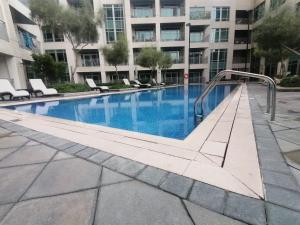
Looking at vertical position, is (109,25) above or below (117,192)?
above

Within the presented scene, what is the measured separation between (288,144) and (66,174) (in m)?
3.30

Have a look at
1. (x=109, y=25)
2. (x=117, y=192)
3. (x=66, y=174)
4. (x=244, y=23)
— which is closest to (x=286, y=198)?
(x=117, y=192)

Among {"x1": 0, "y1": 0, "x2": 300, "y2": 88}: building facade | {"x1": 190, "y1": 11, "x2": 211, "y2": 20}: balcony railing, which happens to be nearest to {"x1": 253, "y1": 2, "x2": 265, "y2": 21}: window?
{"x1": 0, "y1": 0, "x2": 300, "y2": 88}: building facade

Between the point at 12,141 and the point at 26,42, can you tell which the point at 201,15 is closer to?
the point at 26,42

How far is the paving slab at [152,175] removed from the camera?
1.85 meters

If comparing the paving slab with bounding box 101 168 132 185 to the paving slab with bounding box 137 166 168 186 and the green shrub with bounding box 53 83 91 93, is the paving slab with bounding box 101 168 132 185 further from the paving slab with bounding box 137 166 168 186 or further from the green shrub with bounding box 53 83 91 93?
the green shrub with bounding box 53 83 91 93

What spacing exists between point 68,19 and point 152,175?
53.2ft

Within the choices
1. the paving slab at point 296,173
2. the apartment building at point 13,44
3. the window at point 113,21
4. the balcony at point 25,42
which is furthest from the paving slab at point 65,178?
the window at point 113,21

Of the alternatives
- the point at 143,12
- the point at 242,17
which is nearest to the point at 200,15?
the point at 242,17

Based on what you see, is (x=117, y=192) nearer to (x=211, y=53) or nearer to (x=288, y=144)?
(x=288, y=144)

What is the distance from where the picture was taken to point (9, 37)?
14.2 meters

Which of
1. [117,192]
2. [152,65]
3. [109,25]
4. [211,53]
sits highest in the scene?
[109,25]

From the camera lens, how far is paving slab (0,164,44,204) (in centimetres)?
168

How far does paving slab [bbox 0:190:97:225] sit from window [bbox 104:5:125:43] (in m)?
27.2
